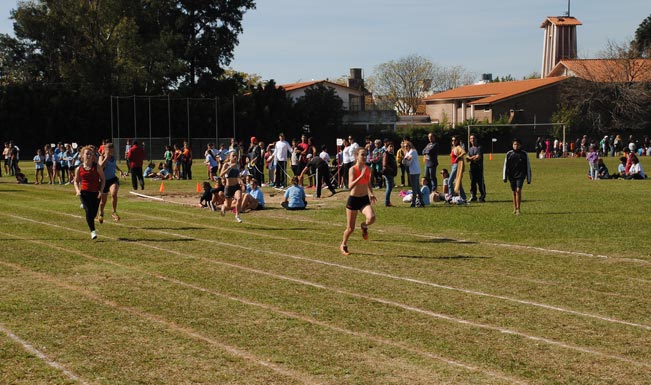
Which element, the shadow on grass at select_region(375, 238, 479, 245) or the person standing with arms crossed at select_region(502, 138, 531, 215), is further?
the person standing with arms crossed at select_region(502, 138, 531, 215)

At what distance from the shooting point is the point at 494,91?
319ft

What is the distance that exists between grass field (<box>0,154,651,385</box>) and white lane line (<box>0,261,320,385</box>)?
0.03 metres

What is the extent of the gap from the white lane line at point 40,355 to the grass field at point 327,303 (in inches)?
0.8

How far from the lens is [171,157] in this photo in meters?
40.2

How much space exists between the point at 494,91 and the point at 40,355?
3645 inches

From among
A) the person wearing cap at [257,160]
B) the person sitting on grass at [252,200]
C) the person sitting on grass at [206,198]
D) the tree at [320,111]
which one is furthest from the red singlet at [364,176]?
the tree at [320,111]

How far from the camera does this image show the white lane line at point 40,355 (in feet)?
24.0

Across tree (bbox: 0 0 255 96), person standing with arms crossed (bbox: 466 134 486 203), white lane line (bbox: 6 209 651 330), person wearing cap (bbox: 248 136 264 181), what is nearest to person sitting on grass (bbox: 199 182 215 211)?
person standing with arms crossed (bbox: 466 134 486 203)

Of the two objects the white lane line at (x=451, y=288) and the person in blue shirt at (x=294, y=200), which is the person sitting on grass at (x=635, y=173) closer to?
the person in blue shirt at (x=294, y=200)

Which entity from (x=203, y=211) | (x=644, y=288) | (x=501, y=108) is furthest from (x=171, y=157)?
(x=501, y=108)

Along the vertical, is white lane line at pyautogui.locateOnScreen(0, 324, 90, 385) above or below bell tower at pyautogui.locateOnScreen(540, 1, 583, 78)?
below

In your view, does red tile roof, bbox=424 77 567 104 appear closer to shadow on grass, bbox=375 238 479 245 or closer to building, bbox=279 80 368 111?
building, bbox=279 80 368 111

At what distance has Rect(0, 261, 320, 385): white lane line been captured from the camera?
24.4 ft

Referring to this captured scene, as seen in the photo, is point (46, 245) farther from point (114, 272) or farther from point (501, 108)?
point (501, 108)
